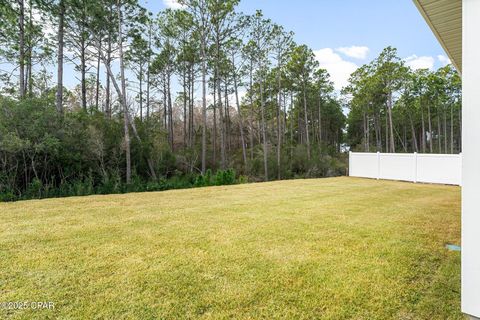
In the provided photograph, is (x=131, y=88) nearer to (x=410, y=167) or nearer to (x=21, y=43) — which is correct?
(x=21, y=43)

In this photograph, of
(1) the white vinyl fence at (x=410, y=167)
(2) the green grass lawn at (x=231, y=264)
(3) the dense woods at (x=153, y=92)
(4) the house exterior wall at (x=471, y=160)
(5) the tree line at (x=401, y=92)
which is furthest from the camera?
(5) the tree line at (x=401, y=92)

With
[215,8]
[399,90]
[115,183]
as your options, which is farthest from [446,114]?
[115,183]

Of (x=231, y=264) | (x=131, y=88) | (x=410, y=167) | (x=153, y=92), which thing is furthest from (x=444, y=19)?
(x=153, y=92)

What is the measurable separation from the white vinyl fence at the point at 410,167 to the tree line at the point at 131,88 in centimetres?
525

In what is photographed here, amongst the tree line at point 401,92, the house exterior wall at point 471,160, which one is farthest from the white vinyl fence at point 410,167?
the tree line at point 401,92

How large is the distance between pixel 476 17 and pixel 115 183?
30.9 feet

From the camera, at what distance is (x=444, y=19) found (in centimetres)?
269

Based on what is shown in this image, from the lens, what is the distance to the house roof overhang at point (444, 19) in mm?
2381

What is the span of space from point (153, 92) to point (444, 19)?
17.3m

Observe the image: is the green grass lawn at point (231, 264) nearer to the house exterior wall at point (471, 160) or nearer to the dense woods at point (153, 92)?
the house exterior wall at point (471, 160)

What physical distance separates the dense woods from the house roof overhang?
8144mm

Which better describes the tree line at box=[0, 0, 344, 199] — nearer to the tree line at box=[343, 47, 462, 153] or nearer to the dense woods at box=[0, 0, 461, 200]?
the dense woods at box=[0, 0, 461, 200]

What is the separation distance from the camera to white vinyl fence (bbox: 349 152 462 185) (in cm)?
902

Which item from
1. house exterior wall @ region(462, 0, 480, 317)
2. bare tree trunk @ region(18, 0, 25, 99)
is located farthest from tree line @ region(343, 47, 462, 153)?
house exterior wall @ region(462, 0, 480, 317)
